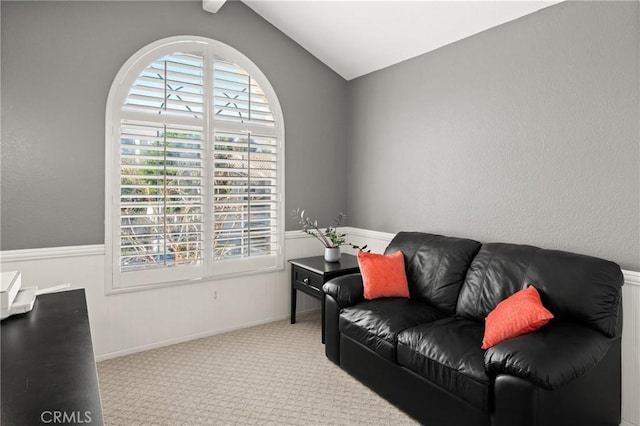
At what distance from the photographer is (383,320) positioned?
2.57 m

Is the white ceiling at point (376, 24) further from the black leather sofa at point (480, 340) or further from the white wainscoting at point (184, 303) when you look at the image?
the white wainscoting at point (184, 303)

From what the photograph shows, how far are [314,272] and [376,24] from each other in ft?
7.11

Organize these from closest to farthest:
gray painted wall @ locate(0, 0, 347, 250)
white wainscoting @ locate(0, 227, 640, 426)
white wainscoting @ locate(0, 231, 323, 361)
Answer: white wainscoting @ locate(0, 227, 640, 426) → gray painted wall @ locate(0, 0, 347, 250) → white wainscoting @ locate(0, 231, 323, 361)

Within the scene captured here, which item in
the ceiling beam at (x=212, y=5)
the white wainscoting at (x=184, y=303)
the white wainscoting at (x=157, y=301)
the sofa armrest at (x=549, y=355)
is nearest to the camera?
the sofa armrest at (x=549, y=355)

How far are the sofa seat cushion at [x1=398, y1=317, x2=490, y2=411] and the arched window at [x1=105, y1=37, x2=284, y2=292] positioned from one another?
6.28ft

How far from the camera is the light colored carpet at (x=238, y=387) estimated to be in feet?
7.74

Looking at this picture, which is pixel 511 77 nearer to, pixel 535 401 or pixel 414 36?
pixel 414 36

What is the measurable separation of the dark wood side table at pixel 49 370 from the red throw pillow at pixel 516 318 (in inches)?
71.8

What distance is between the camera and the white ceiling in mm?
2833

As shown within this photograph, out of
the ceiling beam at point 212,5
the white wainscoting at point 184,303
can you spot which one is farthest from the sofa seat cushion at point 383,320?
the ceiling beam at point 212,5

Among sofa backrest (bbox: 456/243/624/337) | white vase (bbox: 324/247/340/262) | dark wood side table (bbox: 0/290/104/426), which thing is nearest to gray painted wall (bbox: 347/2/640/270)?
sofa backrest (bbox: 456/243/624/337)

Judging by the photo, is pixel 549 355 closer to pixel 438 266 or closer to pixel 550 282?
pixel 550 282
